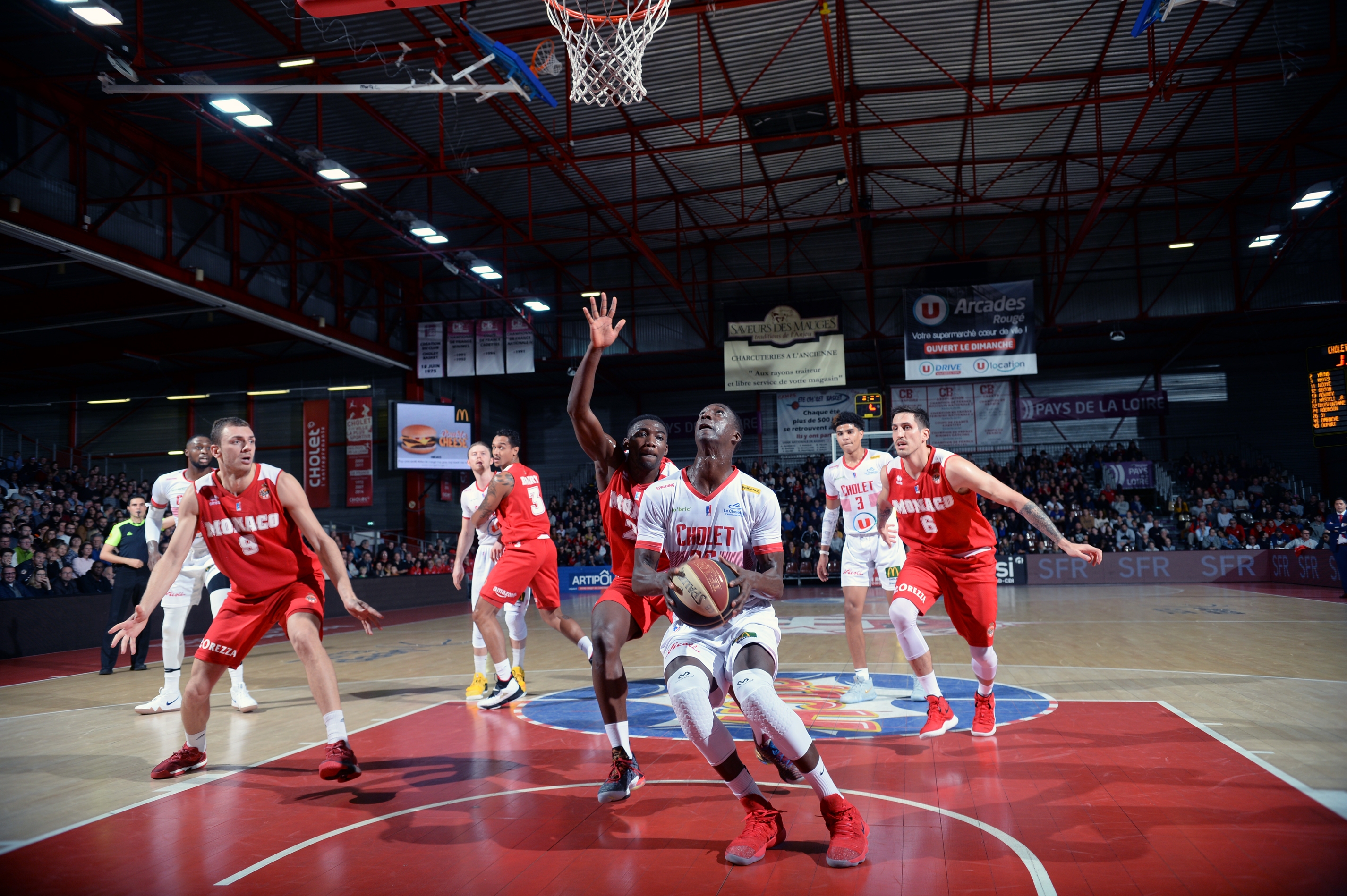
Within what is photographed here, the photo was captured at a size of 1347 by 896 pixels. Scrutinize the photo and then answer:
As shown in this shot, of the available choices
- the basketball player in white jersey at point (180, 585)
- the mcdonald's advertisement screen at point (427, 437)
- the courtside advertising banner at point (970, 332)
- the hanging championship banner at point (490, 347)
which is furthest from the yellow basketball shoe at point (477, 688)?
the mcdonald's advertisement screen at point (427, 437)

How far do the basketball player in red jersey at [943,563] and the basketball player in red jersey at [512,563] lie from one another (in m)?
2.70

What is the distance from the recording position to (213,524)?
16.9 ft

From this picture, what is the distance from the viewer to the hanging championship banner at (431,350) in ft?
80.5

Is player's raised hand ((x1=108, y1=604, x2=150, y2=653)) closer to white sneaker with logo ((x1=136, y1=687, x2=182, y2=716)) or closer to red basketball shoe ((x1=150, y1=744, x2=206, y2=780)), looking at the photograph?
red basketball shoe ((x1=150, y1=744, x2=206, y2=780))

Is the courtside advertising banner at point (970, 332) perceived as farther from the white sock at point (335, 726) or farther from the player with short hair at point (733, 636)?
the white sock at point (335, 726)

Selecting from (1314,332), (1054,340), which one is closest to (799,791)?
(1054,340)

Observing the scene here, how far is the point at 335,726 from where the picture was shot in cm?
496

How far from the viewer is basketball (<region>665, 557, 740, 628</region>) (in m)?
3.82


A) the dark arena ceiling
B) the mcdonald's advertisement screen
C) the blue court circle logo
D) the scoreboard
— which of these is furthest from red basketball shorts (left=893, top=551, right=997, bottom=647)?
the mcdonald's advertisement screen

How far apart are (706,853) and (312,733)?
13.2ft

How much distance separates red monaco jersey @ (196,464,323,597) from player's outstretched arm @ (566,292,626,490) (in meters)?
1.88

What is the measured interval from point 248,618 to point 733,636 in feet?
10.0

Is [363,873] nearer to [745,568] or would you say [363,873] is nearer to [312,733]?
[745,568]

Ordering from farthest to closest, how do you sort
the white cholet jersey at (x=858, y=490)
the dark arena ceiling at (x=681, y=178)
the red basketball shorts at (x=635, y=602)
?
the dark arena ceiling at (x=681, y=178) → the white cholet jersey at (x=858, y=490) → the red basketball shorts at (x=635, y=602)
